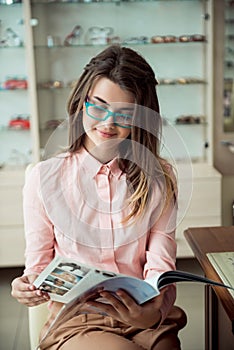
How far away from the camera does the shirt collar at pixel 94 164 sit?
143cm

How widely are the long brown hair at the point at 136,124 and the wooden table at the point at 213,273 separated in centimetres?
19

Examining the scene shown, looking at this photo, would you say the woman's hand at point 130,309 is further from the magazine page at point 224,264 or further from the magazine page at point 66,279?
the magazine page at point 224,264

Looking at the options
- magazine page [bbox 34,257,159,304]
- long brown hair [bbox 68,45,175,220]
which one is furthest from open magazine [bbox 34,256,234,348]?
long brown hair [bbox 68,45,175,220]

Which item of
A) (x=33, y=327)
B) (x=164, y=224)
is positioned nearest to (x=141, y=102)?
(x=164, y=224)

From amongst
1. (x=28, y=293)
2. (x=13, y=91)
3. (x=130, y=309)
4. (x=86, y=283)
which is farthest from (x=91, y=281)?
(x=13, y=91)

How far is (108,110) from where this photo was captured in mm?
1325

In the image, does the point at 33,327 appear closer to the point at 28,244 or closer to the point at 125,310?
the point at 28,244

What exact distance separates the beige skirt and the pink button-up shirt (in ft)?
0.38

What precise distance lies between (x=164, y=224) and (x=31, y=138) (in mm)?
1987

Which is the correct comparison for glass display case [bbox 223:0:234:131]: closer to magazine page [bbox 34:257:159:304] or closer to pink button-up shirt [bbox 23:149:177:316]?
pink button-up shirt [bbox 23:149:177:316]

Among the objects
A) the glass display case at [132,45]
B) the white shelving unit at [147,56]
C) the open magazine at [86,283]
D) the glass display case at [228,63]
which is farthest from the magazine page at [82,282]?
the glass display case at [228,63]

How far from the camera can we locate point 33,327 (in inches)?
59.5

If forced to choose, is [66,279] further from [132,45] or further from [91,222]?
[132,45]

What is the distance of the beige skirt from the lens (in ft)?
4.21
